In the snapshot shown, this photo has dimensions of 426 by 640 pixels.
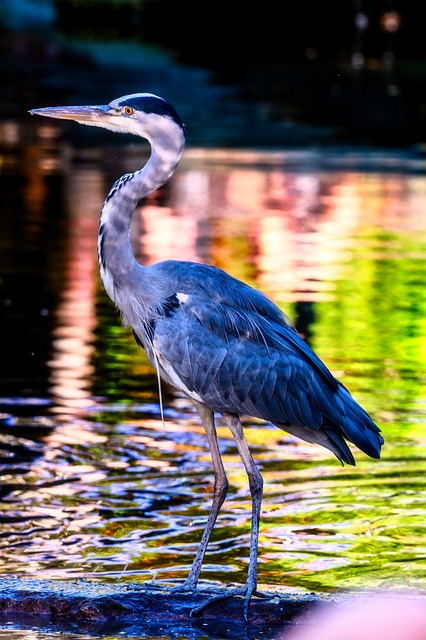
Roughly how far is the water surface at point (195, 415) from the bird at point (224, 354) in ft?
2.29

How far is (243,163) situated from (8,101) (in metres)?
13.1

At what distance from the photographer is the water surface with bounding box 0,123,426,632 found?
23.8 ft

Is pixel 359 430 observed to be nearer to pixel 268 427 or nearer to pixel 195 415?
pixel 268 427

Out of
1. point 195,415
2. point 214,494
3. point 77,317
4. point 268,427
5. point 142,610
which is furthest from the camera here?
point 77,317

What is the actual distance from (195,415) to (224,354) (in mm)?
3778

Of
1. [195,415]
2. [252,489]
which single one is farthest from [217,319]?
[195,415]

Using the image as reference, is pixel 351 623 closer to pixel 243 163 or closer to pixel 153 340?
pixel 153 340

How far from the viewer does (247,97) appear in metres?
37.8

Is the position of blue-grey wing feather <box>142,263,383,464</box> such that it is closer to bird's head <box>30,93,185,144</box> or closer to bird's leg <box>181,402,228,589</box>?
bird's leg <box>181,402,228,589</box>

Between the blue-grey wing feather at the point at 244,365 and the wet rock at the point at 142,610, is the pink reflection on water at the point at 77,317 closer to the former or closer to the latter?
the blue-grey wing feather at the point at 244,365

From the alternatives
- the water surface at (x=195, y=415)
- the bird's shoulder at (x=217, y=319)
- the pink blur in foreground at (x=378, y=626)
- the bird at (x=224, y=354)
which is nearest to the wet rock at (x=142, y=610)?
the bird at (x=224, y=354)

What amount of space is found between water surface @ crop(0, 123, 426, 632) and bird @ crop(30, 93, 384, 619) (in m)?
0.70

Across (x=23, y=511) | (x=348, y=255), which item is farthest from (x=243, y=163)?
(x=23, y=511)

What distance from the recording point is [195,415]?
1027cm
